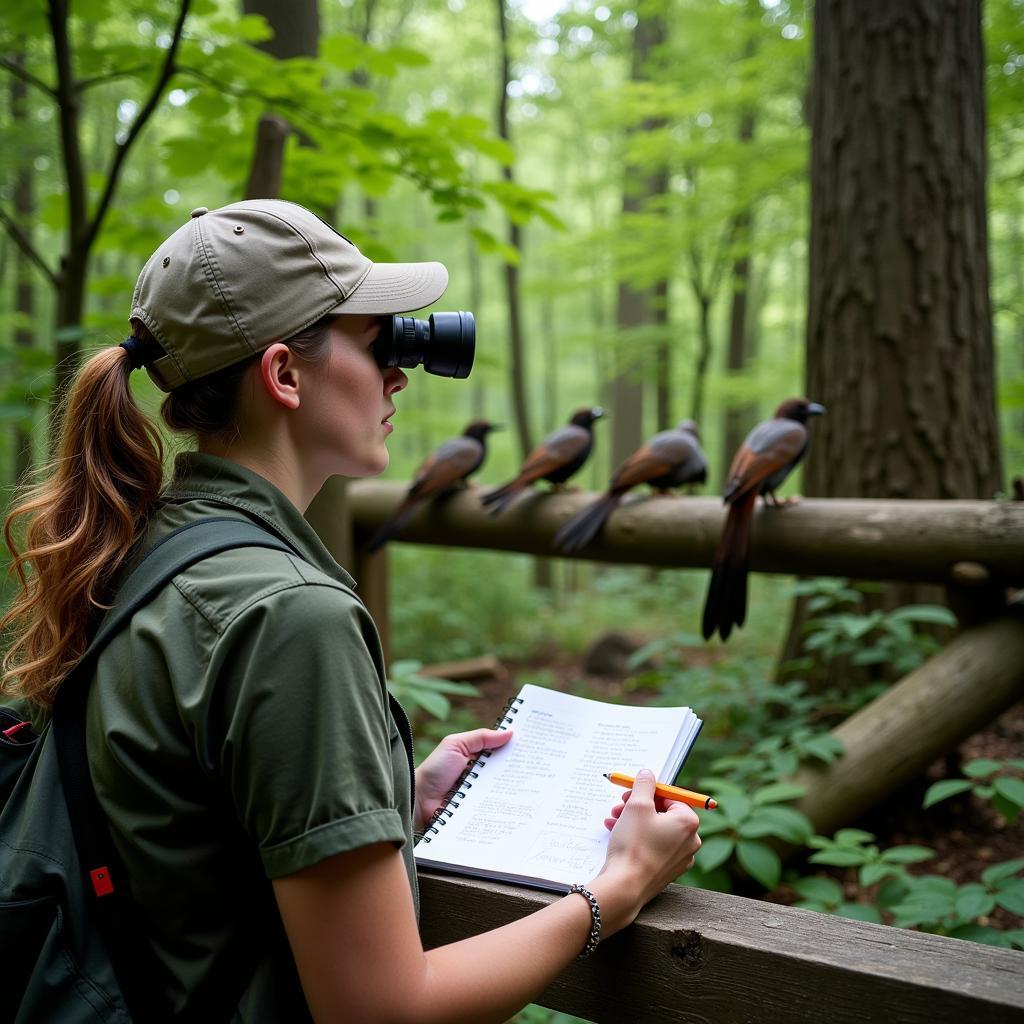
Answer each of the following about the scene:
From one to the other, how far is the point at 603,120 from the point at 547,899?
8780mm

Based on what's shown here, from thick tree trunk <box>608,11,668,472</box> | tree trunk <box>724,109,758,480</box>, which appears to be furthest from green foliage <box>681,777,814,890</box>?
thick tree trunk <box>608,11,668,472</box>

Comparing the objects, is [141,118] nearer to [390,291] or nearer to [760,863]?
[390,291]

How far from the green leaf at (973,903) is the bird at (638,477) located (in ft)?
7.54

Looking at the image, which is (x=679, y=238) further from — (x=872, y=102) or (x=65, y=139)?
(x=65, y=139)

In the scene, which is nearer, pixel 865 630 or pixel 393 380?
pixel 393 380

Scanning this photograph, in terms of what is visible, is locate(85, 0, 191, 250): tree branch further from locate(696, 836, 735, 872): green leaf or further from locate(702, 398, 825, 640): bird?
locate(696, 836, 735, 872): green leaf

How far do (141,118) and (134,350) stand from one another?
272 cm

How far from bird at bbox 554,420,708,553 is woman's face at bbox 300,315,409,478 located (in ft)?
9.54

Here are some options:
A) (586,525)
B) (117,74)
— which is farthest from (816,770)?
(117,74)

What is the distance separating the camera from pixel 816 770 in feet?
11.2

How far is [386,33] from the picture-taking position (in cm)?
1483

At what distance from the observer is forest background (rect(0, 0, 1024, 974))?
138 inches

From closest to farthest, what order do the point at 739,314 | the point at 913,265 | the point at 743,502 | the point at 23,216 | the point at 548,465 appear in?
the point at 743,502 → the point at 913,265 → the point at 548,465 → the point at 23,216 → the point at 739,314

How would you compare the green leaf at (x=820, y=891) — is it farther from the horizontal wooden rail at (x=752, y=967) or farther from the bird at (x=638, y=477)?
the bird at (x=638, y=477)
